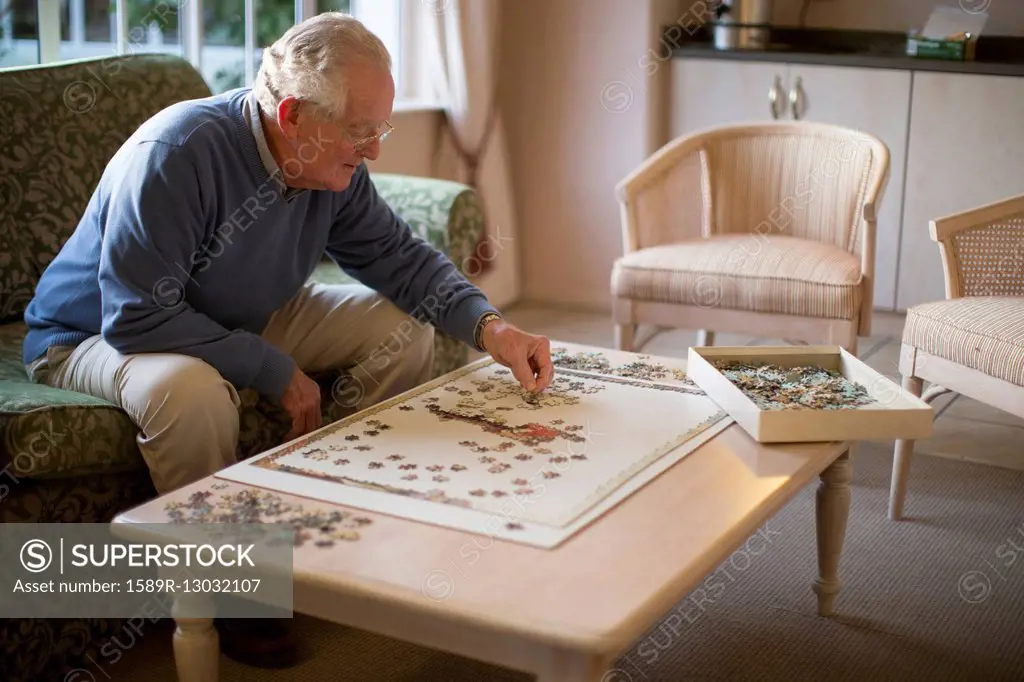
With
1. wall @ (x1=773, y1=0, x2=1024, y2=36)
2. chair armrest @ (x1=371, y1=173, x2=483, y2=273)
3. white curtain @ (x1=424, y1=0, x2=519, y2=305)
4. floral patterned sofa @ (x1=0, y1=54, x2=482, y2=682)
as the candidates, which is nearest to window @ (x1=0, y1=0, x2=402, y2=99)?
white curtain @ (x1=424, y1=0, x2=519, y2=305)

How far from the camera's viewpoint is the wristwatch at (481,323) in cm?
233

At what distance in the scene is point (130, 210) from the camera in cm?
204

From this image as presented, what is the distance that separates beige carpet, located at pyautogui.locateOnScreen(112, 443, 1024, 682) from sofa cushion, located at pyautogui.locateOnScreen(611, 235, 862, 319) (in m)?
0.51

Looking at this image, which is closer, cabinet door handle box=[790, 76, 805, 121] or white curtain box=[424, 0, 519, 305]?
white curtain box=[424, 0, 519, 305]

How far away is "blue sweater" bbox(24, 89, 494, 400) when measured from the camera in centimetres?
204

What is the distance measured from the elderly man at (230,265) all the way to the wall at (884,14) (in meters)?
2.77

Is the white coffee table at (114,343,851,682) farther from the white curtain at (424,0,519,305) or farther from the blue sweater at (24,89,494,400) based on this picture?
the white curtain at (424,0,519,305)

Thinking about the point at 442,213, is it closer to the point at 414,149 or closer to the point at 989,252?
the point at 989,252

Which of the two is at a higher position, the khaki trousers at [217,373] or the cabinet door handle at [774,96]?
the cabinet door handle at [774,96]

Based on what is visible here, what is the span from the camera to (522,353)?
2.19 m

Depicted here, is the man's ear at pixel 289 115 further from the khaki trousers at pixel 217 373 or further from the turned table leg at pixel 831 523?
the turned table leg at pixel 831 523

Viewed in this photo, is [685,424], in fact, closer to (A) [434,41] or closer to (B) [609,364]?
(B) [609,364]

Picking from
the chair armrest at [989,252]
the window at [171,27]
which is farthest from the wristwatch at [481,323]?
the window at [171,27]

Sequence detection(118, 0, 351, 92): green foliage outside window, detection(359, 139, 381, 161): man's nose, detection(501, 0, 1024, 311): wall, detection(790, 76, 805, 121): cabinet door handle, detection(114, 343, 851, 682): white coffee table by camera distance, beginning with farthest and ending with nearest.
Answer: detection(501, 0, 1024, 311): wall < detection(790, 76, 805, 121): cabinet door handle < detection(118, 0, 351, 92): green foliage outside window < detection(359, 139, 381, 161): man's nose < detection(114, 343, 851, 682): white coffee table
